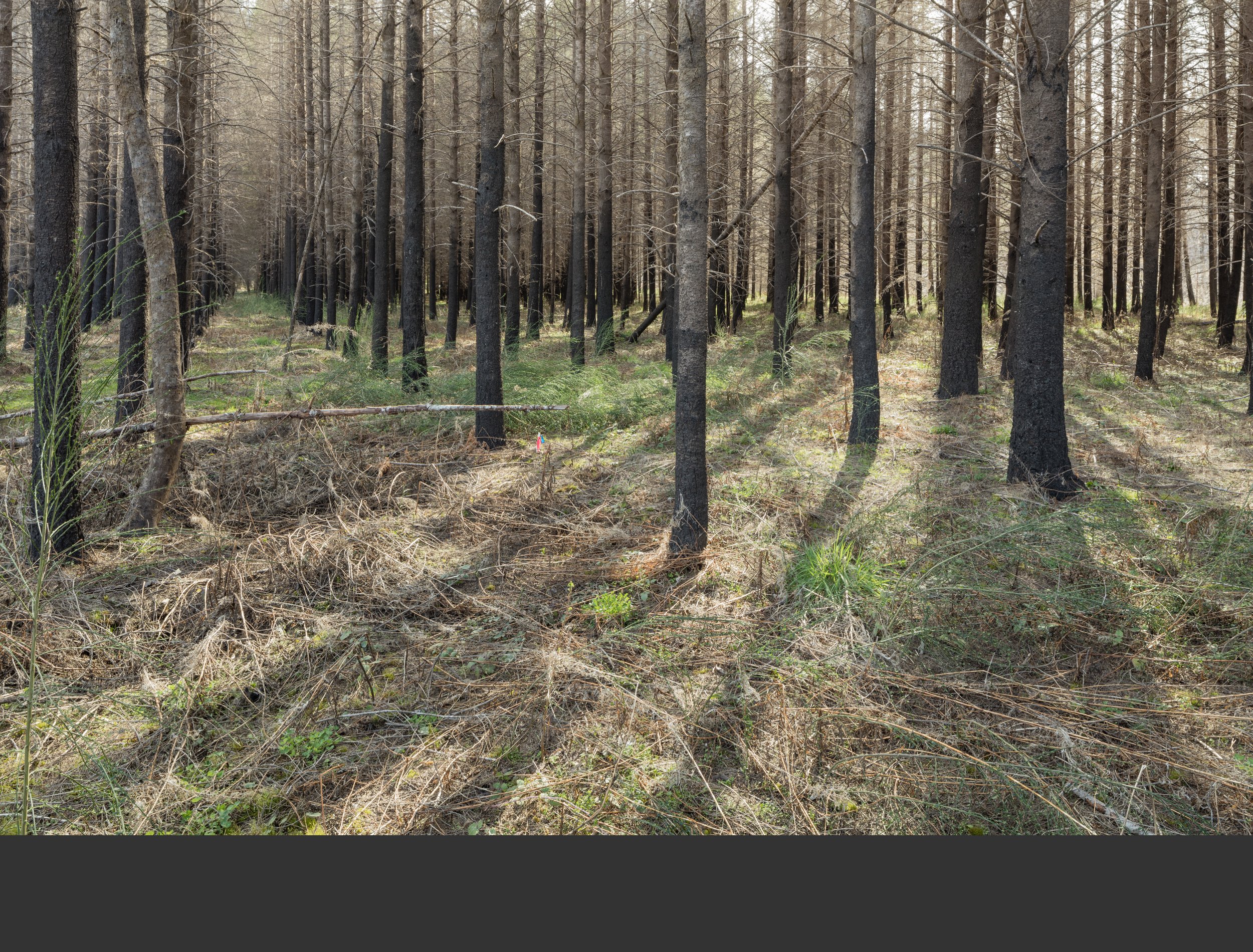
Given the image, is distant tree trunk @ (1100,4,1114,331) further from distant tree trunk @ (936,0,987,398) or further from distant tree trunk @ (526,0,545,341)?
distant tree trunk @ (526,0,545,341)

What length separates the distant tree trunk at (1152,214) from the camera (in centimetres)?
1338

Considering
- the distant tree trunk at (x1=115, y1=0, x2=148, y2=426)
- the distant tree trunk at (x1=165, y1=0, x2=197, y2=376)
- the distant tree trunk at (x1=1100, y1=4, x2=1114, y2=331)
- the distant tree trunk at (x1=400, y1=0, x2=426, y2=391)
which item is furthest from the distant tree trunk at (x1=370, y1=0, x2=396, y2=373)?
the distant tree trunk at (x1=1100, y1=4, x2=1114, y2=331)

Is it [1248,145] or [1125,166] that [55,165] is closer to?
[1248,145]

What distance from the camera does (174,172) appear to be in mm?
10180

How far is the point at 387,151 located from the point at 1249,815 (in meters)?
15.0

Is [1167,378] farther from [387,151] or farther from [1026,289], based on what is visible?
[387,151]

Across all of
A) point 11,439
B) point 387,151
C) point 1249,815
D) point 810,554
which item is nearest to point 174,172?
point 387,151

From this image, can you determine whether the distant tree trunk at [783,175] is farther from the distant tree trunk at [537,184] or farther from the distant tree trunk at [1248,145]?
the distant tree trunk at [1248,145]

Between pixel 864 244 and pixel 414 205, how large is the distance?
7.31m

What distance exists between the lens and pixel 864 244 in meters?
8.80

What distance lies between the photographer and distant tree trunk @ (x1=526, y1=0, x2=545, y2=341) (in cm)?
1764

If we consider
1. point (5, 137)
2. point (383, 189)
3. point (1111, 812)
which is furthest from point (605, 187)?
point (1111, 812)

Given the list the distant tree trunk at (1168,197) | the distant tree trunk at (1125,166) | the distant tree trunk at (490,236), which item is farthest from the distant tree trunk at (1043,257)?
the distant tree trunk at (1125,166)

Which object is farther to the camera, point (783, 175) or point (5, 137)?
point (5, 137)
